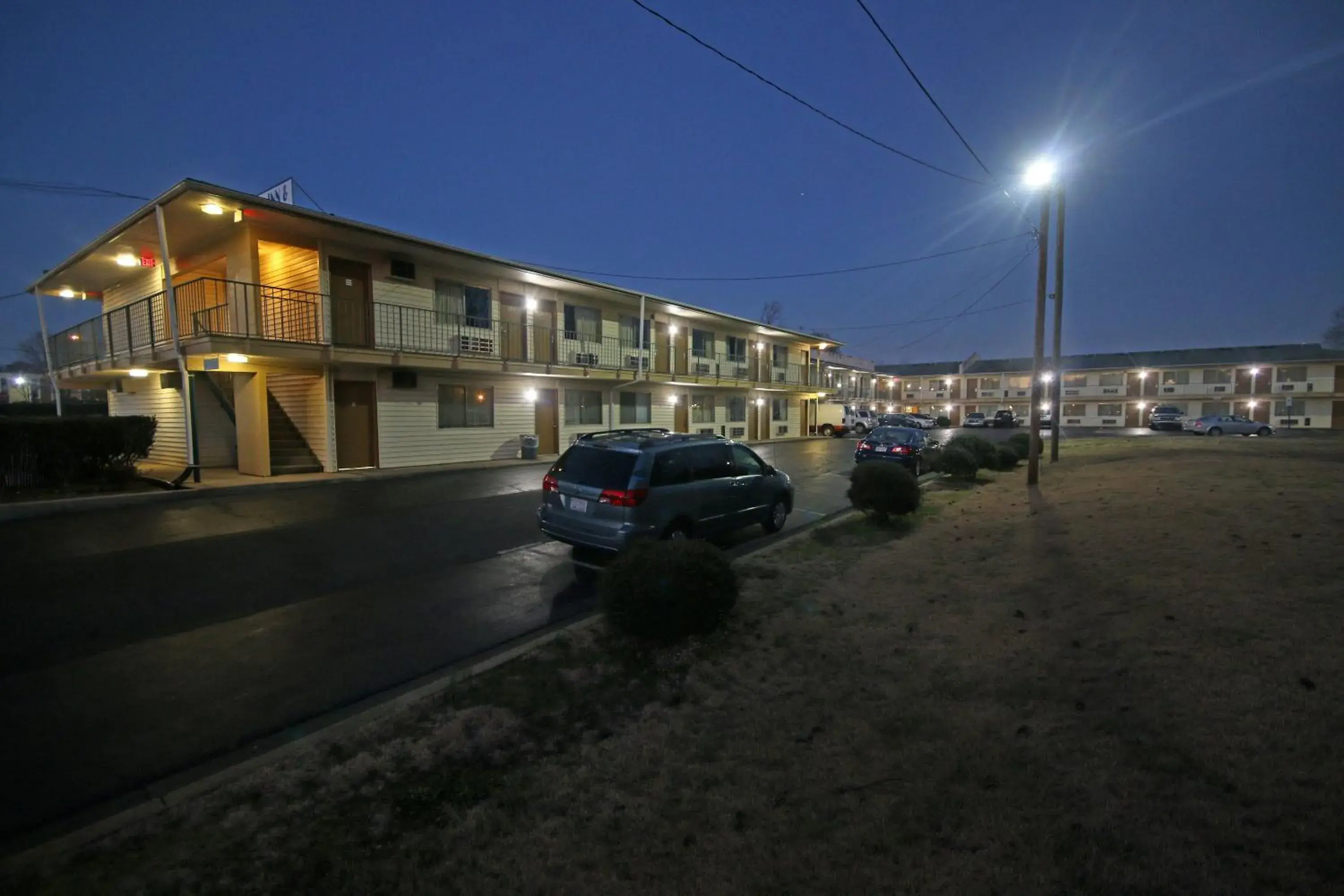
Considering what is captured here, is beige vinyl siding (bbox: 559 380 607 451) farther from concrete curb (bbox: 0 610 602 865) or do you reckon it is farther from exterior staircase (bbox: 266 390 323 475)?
concrete curb (bbox: 0 610 602 865)

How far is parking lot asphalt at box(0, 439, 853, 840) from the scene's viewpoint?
365 cm

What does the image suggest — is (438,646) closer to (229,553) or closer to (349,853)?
(349,853)

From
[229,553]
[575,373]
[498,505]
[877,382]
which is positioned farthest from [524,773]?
[877,382]

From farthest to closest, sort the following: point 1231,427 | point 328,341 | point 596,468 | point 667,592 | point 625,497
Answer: point 1231,427, point 328,341, point 596,468, point 625,497, point 667,592

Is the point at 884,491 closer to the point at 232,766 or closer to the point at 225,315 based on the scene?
the point at 232,766

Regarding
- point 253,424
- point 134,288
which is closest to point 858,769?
point 253,424

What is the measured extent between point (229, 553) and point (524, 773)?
286 inches

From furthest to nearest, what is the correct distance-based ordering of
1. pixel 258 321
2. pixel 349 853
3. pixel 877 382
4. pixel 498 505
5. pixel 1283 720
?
pixel 877 382
pixel 258 321
pixel 498 505
pixel 1283 720
pixel 349 853

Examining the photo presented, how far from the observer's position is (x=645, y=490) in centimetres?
716

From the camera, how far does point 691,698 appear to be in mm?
3955

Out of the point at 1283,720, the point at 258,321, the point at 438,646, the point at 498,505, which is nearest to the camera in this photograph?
the point at 1283,720

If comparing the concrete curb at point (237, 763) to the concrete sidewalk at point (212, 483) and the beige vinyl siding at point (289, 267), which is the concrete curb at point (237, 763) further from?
the beige vinyl siding at point (289, 267)

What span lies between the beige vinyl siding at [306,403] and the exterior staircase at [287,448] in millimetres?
107

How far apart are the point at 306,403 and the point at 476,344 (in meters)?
5.24
